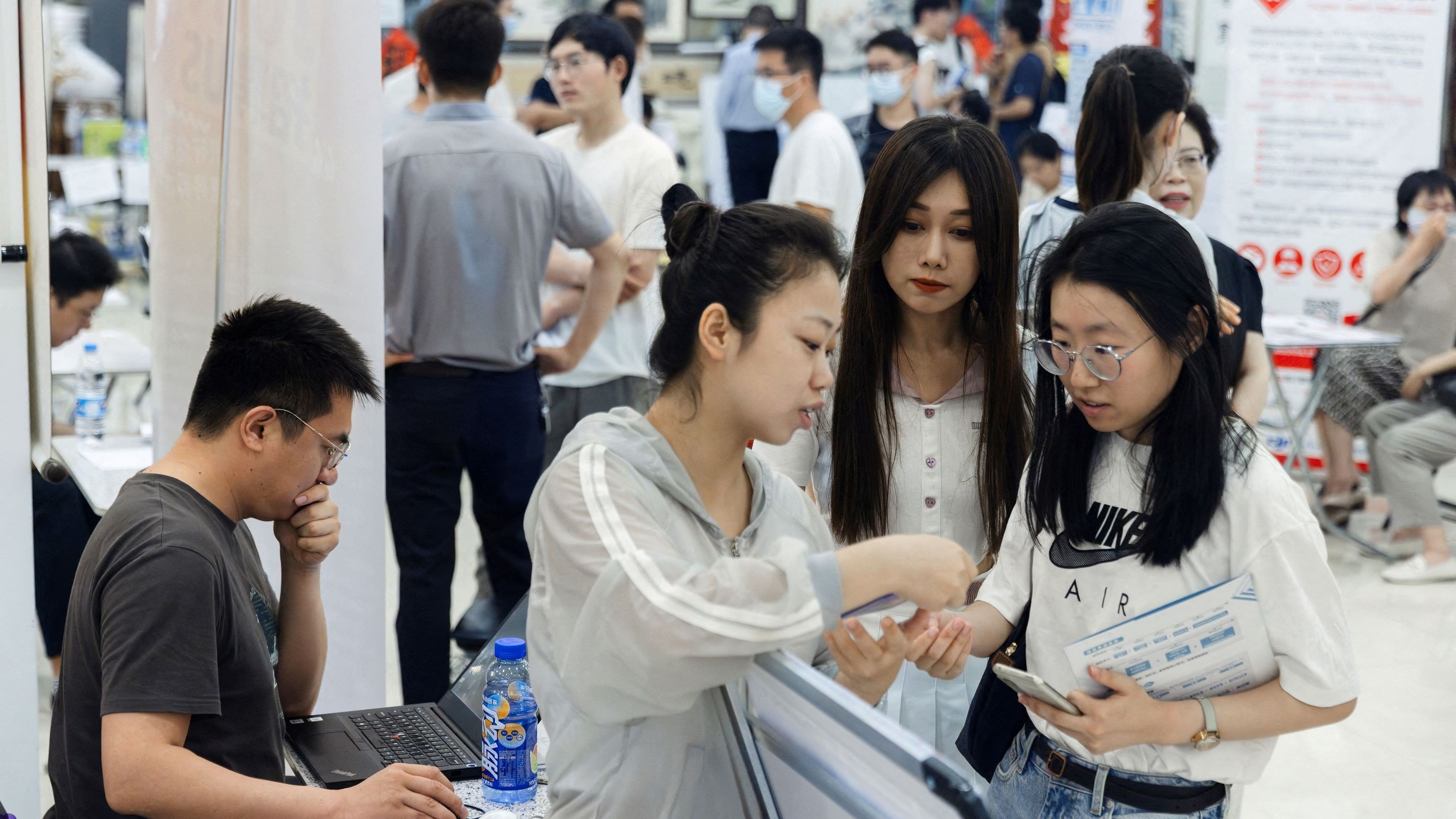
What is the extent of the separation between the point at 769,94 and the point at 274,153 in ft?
10.3

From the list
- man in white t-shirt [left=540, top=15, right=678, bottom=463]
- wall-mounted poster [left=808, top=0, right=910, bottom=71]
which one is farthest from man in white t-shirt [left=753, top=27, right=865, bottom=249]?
wall-mounted poster [left=808, top=0, right=910, bottom=71]

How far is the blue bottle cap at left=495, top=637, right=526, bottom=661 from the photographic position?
1828 millimetres

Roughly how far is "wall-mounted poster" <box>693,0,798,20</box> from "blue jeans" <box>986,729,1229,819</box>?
870 cm

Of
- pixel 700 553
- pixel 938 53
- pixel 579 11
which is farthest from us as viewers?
pixel 579 11

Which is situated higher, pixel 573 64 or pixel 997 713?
pixel 573 64

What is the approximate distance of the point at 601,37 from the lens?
3.91 m

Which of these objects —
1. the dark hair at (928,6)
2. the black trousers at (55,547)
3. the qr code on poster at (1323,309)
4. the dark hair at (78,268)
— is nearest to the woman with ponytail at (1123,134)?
the black trousers at (55,547)

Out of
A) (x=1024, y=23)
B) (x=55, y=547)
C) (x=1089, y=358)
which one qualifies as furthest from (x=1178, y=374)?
(x=1024, y=23)

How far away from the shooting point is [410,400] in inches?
127

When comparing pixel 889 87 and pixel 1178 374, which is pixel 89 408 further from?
pixel 889 87

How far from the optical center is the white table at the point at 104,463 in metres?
3.05

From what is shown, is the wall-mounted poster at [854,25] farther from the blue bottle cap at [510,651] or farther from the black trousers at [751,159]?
the blue bottle cap at [510,651]

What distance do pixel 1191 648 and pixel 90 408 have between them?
318 cm

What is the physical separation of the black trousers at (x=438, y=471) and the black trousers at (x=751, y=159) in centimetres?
420
